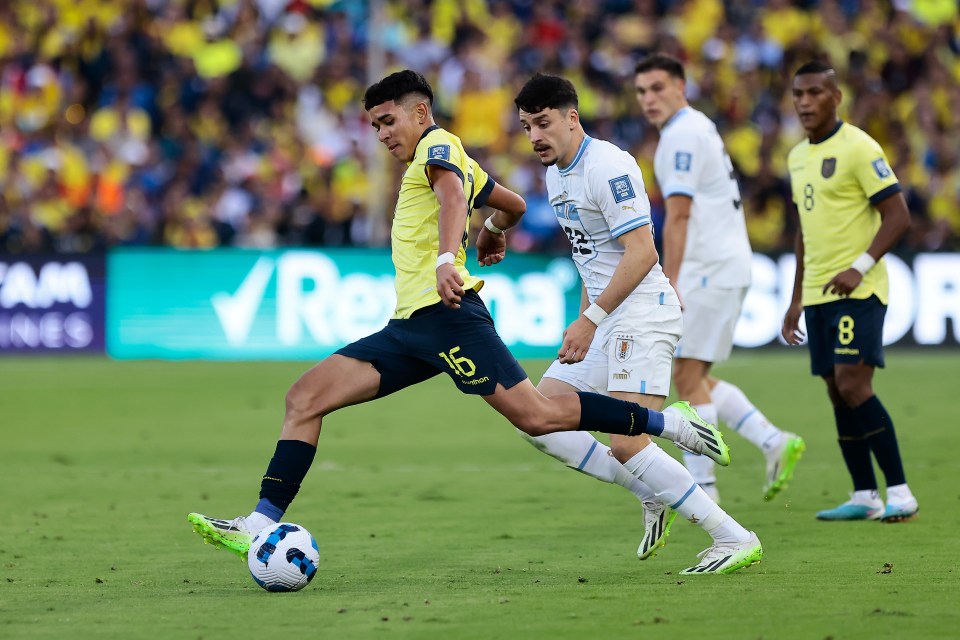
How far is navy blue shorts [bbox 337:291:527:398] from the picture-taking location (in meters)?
6.40

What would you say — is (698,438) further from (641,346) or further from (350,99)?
(350,99)

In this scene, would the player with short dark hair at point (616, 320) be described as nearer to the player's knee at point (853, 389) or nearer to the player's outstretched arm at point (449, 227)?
the player's outstretched arm at point (449, 227)

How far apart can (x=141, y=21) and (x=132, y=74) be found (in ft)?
4.44

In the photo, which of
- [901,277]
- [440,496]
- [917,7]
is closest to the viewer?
[440,496]

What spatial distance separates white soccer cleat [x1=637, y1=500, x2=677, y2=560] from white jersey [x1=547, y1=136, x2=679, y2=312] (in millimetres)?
922

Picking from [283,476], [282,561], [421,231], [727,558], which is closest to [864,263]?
[727,558]

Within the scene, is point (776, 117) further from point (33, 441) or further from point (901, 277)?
point (33, 441)

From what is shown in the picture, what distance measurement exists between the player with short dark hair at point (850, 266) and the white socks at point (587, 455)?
176 cm

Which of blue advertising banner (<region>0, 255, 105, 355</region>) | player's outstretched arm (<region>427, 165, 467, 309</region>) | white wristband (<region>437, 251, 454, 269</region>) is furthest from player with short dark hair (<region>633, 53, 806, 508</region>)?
blue advertising banner (<region>0, 255, 105, 355</region>)

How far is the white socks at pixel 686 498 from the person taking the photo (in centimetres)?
648

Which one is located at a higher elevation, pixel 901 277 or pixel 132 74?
pixel 132 74

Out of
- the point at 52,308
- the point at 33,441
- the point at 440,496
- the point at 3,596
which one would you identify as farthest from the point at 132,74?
the point at 3,596

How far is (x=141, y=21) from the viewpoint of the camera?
79.3 feet

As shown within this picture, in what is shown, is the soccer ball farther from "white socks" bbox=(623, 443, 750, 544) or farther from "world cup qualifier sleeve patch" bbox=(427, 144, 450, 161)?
"world cup qualifier sleeve patch" bbox=(427, 144, 450, 161)
